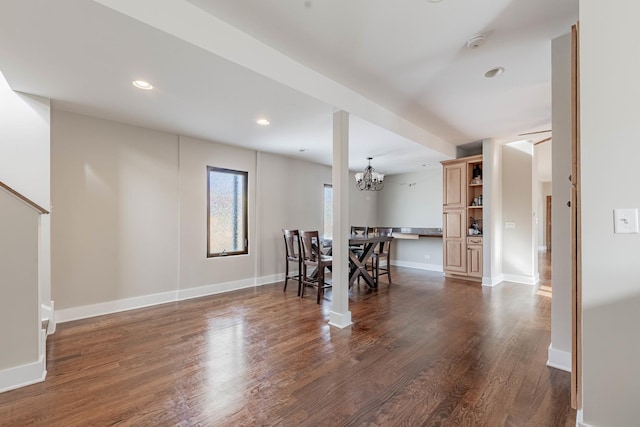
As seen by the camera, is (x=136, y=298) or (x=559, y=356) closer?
(x=559, y=356)

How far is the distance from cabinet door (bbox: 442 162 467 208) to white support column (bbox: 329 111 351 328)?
339 centimetres

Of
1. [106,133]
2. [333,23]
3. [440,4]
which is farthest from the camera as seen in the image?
[106,133]

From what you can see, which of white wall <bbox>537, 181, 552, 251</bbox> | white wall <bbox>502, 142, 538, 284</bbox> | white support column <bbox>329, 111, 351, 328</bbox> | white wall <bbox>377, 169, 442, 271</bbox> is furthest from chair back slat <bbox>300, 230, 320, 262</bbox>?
white wall <bbox>537, 181, 552, 251</bbox>

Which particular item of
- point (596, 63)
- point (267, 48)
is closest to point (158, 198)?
point (267, 48)

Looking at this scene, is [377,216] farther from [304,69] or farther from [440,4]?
[440,4]

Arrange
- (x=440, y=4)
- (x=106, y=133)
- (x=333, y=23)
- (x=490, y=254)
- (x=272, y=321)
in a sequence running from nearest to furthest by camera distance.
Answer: (x=440, y=4), (x=333, y=23), (x=272, y=321), (x=106, y=133), (x=490, y=254)

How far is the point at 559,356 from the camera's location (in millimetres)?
2174

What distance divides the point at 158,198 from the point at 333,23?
3208mm

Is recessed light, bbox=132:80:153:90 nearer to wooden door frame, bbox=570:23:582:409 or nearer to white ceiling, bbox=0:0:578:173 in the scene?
white ceiling, bbox=0:0:578:173

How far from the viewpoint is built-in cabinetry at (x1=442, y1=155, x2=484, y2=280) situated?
17.1ft

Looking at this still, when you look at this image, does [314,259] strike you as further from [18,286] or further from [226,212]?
[18,286]

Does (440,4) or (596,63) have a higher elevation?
(440,4)

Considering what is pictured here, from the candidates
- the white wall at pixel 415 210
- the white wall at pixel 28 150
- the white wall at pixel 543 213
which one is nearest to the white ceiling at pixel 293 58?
the white wall at pixel 28 150

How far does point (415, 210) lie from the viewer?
7012 mm
